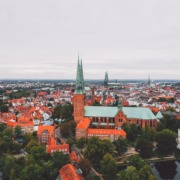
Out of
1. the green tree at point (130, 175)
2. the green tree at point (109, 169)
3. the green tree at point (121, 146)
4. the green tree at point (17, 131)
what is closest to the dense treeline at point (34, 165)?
the green tree at point (109, 169)

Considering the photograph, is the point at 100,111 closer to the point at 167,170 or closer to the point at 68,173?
the point at 167,170

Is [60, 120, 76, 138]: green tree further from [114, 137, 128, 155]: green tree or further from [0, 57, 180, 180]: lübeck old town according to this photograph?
[114, 137, 128, 155]: green tree

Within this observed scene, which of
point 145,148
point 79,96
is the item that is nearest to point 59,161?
point 145,148

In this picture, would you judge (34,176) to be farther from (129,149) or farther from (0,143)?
(129,149)

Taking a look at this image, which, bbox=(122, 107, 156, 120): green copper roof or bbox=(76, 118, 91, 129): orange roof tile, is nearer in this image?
bbox=(76, 118, 91, 129): orange roof tile

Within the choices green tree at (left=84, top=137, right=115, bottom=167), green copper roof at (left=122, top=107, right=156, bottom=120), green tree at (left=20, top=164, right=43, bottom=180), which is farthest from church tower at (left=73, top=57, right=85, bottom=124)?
green tree at (left=20, top=164, right=43, bottom=180)

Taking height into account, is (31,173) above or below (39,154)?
below
